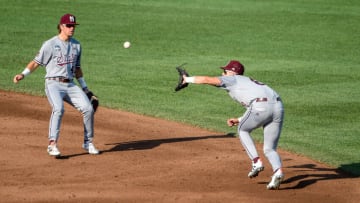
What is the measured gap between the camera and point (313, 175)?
13250 mm

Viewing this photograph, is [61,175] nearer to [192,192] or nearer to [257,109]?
[192,192]

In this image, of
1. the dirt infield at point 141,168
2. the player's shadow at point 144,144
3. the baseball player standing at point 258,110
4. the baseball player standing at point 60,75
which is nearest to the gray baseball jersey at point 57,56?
the baseball player standing at point 60,75

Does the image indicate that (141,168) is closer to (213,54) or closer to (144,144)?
(144,144)

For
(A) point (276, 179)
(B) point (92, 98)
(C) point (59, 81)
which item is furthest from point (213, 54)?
(A) point (276, 179)

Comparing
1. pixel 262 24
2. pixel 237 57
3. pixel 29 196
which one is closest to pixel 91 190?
pixel 29 196

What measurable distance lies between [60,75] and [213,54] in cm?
1032

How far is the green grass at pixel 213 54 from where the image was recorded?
17062mm

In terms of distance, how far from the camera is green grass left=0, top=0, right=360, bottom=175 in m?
17.1

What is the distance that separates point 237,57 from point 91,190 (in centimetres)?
1181

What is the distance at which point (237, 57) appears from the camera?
2294 centimetres

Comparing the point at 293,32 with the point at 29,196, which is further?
the point at 293,32

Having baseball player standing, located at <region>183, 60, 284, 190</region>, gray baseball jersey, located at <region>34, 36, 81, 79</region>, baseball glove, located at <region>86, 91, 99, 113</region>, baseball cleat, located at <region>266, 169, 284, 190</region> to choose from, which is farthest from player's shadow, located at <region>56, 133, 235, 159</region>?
baseball cleat, located at <region>266, 169, 284, 190</region>

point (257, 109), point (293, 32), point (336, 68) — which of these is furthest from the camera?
point (293, 32)

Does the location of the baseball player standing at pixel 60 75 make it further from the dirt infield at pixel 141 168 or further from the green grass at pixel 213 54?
the green grass at pixel 213 54
